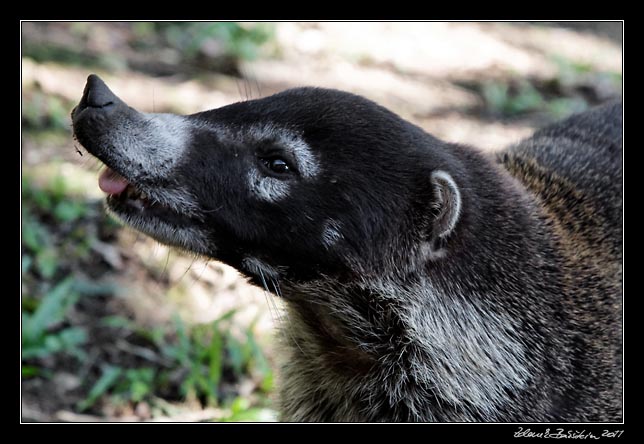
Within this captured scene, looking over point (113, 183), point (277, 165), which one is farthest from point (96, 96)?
point (277, 165)

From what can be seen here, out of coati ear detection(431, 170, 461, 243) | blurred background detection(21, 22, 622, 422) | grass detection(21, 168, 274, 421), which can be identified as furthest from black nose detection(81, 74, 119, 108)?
grass detection(21, 168, 274, 421)

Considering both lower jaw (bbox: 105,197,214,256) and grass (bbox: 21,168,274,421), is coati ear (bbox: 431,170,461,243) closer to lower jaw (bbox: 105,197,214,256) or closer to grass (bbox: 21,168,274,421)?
lower jaw (bbox: 105,197,214,256)

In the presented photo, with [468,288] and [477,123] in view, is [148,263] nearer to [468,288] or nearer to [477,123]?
[468,288]

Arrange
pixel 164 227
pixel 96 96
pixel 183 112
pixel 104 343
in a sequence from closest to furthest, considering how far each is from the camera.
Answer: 1. pixel 96 96
2. pixel 164 227
3. pixel 104 343
4. pixel 183 112

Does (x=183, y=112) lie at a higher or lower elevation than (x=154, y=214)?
higher

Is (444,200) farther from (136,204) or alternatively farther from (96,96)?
(96,96)

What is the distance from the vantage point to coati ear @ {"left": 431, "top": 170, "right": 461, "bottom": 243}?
395 cm

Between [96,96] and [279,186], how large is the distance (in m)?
1.00

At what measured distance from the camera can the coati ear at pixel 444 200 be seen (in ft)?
A: 13.0

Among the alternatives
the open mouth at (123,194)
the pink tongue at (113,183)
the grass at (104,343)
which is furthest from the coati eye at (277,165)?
the grass at (104,343)

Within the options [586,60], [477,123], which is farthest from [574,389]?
[586,60]

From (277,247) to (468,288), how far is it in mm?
1040

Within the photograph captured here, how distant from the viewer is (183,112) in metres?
8.15

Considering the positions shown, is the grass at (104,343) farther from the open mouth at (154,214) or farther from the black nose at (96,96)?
the black nose at (96,96)
